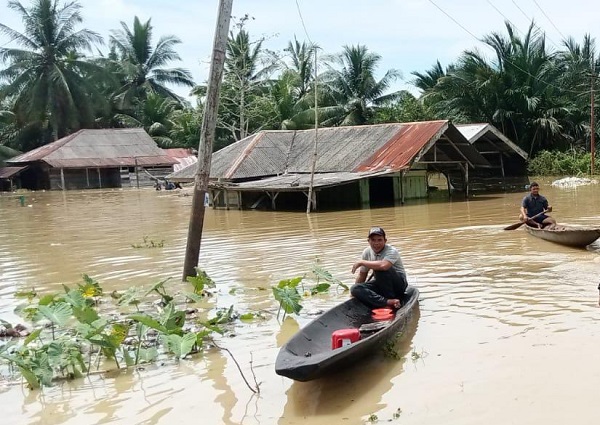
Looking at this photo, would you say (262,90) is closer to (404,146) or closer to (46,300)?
(404,146)


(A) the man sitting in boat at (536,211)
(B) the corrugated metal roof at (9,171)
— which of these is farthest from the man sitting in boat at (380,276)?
(B) the corrugated metal roof at (9,171)

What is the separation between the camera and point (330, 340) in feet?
19.1

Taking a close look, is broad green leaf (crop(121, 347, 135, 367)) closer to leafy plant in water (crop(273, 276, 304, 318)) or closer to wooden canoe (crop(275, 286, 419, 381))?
wooden canoe (crop(275, 286, 419, 381))

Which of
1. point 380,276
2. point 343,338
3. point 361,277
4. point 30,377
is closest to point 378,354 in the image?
point 343,338

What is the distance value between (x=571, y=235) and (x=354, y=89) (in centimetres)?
2746

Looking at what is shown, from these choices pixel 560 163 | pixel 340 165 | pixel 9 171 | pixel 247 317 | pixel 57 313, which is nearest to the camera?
pixel 57 313

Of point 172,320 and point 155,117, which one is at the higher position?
point 155,117

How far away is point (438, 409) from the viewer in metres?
4.69

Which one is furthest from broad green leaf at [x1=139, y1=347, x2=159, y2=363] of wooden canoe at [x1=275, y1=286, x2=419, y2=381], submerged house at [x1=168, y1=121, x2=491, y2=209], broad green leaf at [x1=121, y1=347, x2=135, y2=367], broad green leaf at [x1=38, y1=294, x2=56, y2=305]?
submerged house at [x1=168, y1=121, x2=491, y2=209]

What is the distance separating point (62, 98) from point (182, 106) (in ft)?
28.6

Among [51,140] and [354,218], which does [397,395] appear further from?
[51,140]

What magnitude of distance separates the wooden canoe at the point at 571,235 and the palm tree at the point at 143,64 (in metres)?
38.1

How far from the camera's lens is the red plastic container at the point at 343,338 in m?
5.39

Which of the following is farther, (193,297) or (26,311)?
(193,297)
